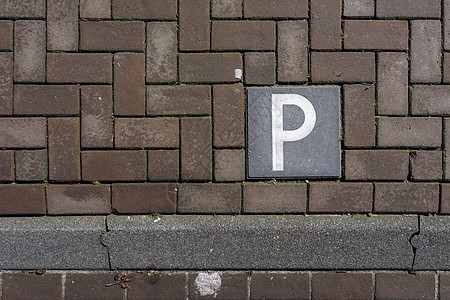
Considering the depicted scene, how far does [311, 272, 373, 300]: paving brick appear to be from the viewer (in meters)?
2.39

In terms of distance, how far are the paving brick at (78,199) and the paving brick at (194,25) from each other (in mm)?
1043

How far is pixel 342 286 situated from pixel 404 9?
178 centimetres

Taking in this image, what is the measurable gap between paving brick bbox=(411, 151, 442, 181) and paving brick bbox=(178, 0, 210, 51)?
1487mm

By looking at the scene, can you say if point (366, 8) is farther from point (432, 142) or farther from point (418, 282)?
point (418, 282)

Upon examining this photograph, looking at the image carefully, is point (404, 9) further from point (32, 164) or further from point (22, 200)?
point (22, 200)

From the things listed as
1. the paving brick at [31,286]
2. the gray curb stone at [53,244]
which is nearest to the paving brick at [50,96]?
the gray curb stone at [53,244]

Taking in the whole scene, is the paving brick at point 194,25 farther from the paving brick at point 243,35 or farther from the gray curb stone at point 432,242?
the gray curb stone at point 432,242

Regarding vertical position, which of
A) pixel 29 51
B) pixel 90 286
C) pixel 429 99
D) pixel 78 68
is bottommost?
pixel 90 286

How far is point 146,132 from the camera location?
2.37m

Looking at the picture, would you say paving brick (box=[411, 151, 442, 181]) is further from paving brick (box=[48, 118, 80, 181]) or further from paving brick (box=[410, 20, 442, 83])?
paving brick (box=[48, 118, 80, 181])

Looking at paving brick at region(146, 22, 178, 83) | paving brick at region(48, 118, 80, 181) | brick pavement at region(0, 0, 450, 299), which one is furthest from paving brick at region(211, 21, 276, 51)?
paving brick at region(48, 118, 80, 181)

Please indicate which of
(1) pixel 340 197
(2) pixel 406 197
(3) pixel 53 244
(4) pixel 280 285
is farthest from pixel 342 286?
(3) pixel 53 244

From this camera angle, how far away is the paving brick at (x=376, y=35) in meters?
2.38

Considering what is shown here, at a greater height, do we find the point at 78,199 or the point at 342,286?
the point at 78,199
